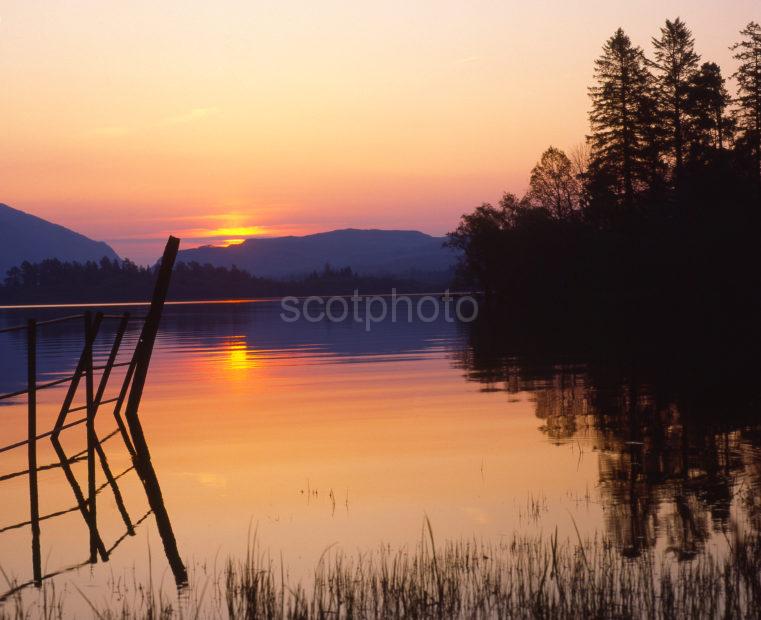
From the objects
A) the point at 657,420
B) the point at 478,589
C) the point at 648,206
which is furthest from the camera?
the point at 648,206

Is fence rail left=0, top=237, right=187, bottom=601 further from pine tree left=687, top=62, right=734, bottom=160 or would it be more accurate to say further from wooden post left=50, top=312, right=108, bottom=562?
pine tree left=687, top=62, right=734, bottom=160

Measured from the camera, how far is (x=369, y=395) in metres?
28.2

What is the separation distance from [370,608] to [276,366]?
31.1 metres

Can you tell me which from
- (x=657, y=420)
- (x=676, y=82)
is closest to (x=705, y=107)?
(x=676, y=82)

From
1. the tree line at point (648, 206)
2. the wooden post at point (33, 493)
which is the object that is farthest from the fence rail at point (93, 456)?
the tree line at point (648, 206)

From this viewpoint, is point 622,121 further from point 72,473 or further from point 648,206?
point 72,473

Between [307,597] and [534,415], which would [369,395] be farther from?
[307,597]

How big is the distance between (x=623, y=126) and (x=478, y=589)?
295 ft

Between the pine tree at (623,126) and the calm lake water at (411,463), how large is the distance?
6130cm

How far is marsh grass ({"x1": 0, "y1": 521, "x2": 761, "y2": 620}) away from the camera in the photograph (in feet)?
30.3

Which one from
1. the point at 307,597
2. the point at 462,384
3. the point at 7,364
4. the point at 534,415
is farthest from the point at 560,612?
the point at 7,364

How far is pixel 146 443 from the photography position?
20688 millimetres

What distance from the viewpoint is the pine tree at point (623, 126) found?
94.1 meters

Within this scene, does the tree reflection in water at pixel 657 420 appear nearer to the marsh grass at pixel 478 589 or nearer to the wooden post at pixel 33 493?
the marsh grass at pixel 478 589
